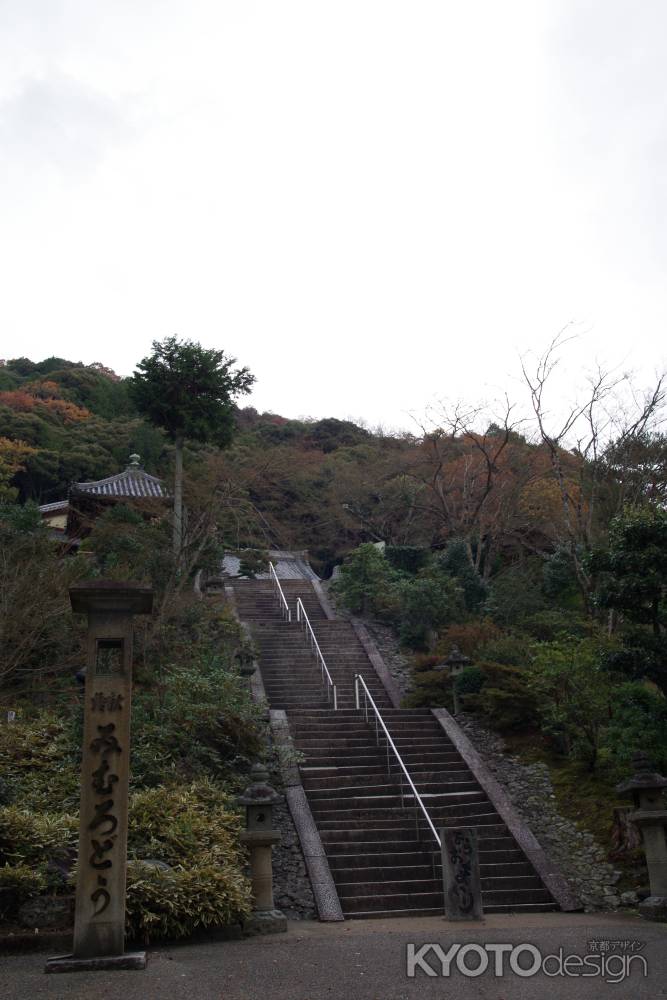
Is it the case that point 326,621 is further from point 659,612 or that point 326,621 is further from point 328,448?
point 328,448

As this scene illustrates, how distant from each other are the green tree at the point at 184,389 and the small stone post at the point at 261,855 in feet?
48.3

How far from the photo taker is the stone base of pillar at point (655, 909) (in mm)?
8742

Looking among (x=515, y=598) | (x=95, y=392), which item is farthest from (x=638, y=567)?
(x=95, y=392)

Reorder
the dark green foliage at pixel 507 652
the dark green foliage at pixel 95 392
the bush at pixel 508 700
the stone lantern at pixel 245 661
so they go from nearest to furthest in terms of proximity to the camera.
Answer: the bush at pixel 508 700 → the stone lantern at pixel 245 661 → the dark green foliage at pixel 507 652 → the dark green foliage at pixel 95 392

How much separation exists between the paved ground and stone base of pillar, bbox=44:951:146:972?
0.29 feet

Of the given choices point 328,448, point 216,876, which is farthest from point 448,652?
point 328,448

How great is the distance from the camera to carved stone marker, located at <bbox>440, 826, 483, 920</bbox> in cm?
874

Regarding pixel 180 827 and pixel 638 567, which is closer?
pixel 180 827

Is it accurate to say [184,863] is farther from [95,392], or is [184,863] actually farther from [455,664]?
[95,392]

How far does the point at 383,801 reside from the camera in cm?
1162

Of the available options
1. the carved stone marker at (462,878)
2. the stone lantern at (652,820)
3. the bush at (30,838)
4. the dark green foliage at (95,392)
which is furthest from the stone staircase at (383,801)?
the dark green foliage at (95,392)

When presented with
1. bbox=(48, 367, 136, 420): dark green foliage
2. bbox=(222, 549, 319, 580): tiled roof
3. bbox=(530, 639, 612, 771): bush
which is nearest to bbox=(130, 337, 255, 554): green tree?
bbox=(222, 549, 319, 580): tiled roof

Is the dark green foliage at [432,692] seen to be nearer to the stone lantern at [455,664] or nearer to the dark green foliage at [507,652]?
the stone lantern at [455,664]

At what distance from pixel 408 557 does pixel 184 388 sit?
29.1 ft
